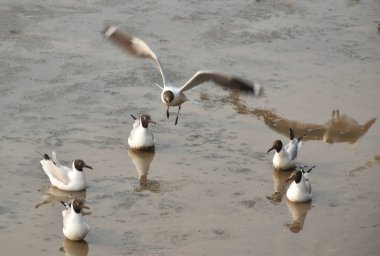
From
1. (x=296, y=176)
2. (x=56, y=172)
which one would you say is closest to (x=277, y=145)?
(x=296, y=176)

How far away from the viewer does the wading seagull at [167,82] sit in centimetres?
1454

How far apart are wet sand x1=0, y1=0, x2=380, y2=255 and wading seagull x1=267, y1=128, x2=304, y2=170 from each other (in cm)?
22

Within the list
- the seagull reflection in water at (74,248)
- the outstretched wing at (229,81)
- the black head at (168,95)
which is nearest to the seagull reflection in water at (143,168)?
the black head at (168,95)

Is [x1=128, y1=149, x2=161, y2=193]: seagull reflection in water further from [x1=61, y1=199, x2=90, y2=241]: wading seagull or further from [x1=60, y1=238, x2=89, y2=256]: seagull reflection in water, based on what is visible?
[x1=60, y1=238, x2=89, y2=256]: seagull reflection in water

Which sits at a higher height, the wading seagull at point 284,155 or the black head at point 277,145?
the black head at point 277,145

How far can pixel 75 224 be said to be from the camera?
12.0m

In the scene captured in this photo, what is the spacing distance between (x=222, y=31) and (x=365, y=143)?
17.8ft

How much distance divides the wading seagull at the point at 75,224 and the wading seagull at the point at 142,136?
2772mm

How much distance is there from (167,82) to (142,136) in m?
1.20

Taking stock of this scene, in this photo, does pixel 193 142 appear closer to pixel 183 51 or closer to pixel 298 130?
pixel 298 130

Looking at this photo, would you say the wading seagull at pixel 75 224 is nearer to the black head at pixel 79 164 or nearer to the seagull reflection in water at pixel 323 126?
the black head at pixel 79 164

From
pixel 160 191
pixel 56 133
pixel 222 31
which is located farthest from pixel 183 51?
pixel 160 191

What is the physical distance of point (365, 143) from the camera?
51.9 ft

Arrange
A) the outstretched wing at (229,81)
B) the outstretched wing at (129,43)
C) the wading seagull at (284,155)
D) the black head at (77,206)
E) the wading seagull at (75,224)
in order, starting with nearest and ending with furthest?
1. the wading seagull at (75,224)
2. the black head at (77,206)
3. the outstretched wing at (229,81)
4. the wading seagull at (284,155)
5. the outstretched wing at (129,43)
